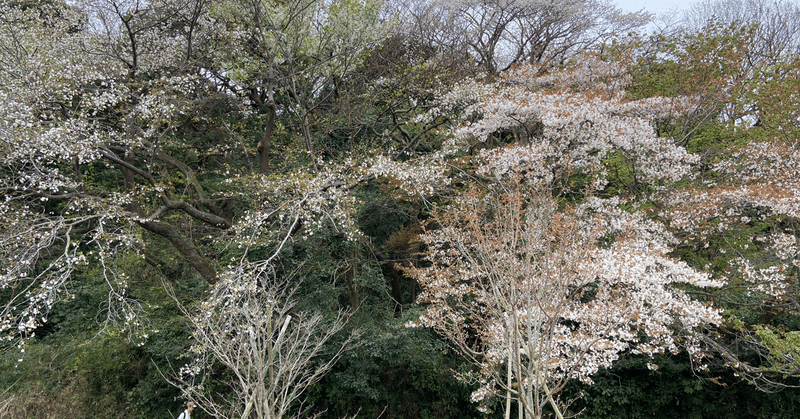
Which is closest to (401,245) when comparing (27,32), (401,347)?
(401,347)

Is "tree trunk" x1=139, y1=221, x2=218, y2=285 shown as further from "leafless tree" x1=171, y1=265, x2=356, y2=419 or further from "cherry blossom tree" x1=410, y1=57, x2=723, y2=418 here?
"cherry blossom tree" x1=410, y1=57, x2=723, y2=418

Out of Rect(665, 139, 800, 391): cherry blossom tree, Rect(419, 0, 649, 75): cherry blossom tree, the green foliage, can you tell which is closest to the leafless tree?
the green foliage

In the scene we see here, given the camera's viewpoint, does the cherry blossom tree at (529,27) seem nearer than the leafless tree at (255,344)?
No

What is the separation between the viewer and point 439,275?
6.53 metres

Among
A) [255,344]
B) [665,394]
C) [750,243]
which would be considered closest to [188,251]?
[255,344]

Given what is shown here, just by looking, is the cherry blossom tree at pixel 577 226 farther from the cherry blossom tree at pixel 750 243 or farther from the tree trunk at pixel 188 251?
the tree trunk at pixel 188 251

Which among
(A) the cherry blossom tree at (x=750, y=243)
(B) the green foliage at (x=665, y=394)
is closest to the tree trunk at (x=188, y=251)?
(B) the green foliage at (x=665, y=394)

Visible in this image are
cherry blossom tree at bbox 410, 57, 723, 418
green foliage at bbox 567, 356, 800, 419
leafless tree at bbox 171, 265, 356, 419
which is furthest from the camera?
green foliage at bbox 567, 356, 800, 419

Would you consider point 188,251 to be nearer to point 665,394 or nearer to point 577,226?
point 577,226

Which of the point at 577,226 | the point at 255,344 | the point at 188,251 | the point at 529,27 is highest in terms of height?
the point at 529,27

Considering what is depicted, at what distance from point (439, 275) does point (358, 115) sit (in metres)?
4.18

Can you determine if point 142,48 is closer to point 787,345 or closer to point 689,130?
point 689,130

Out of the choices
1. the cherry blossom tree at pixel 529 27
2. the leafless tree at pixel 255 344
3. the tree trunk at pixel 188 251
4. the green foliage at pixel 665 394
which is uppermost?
the cherry blossom tree at pixel 529 27

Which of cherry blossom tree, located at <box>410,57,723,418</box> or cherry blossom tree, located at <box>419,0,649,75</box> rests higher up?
cherry blossom tree, located at <box>419,0,649,75</box>
